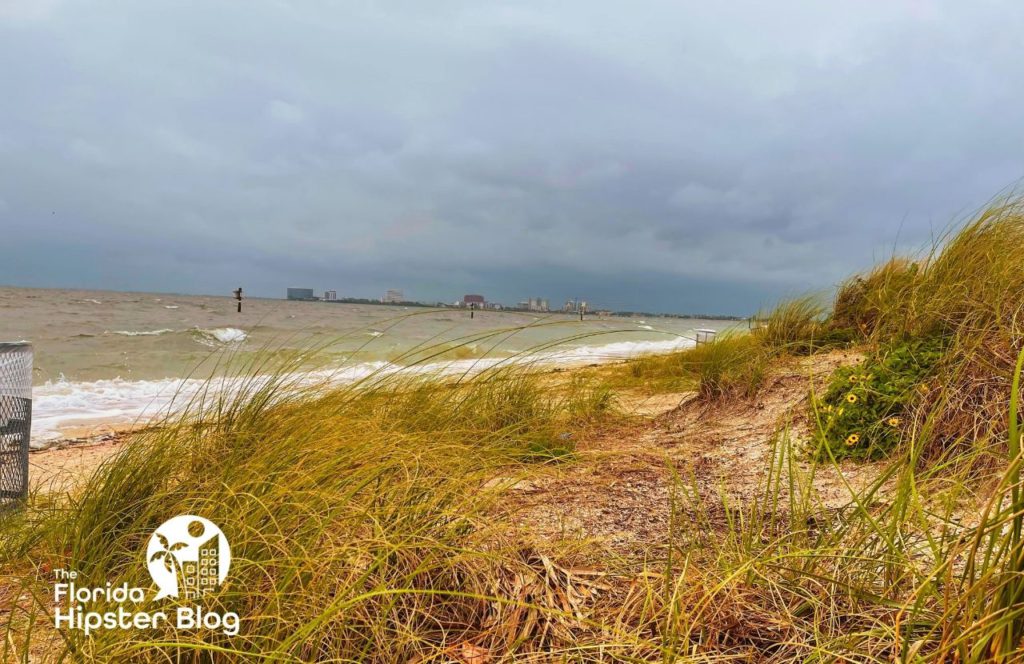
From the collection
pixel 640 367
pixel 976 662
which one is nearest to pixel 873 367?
pixel 976 662

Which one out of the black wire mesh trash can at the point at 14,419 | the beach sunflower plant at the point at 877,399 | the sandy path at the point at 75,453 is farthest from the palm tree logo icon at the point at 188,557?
the sandy path at the point at 75,453

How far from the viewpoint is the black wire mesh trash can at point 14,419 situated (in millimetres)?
2402

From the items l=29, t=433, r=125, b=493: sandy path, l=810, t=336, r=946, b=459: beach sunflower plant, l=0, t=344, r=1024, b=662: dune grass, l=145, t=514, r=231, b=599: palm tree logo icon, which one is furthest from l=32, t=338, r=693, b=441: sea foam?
l=145, t=514, r=231, b=599: palm tree logo icon

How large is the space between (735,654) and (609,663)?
0.98 ft

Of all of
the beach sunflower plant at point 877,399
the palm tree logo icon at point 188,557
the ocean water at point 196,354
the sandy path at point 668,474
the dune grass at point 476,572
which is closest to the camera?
the dune grass at point 476,572

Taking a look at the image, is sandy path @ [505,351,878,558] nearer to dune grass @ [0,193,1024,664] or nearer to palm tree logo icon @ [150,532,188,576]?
dune grass @ [0,193,1024,664]

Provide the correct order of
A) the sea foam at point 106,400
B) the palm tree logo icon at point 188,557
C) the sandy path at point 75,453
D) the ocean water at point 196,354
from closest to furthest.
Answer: the palm tree logo icon at point 188,557
the ocean water at point 196,354
the sandy path at point 75,453
the sea foam at point 106,400

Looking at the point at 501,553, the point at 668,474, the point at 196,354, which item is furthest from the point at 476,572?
the point at 196,354

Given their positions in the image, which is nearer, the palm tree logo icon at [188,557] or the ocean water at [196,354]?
the palm tree logo icon at [188,557]

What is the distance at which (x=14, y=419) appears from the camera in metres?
2.50

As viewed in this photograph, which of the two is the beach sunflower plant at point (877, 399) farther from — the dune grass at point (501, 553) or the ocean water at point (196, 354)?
the ocean water at point (196, 354)

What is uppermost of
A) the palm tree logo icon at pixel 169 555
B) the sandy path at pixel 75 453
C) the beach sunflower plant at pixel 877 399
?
the beach sunflower plant at pixel 877 399

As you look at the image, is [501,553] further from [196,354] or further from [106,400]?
[196,354]

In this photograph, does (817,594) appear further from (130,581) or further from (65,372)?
(65,372)
